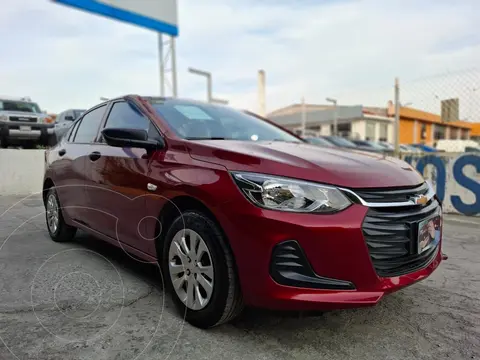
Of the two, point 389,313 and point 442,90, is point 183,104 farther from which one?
point 442,90

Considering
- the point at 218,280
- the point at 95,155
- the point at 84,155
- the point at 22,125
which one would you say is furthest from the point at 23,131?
the point at 218,280

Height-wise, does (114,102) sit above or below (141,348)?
above

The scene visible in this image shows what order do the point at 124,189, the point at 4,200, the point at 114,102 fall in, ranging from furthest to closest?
the point at 4,200 < the point at 114,102 < the point at 124,189

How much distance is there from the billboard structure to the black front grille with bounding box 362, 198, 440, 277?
48.5ft

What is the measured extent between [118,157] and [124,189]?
0.95 ft

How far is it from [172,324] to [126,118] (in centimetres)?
177

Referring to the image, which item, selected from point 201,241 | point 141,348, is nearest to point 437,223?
point 201,241

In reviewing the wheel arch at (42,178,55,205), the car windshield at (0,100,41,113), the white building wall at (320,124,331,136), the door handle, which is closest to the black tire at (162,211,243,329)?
A: the door handle

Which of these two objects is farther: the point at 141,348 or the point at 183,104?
the point at 183,104

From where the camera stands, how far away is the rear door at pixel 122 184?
3.00m

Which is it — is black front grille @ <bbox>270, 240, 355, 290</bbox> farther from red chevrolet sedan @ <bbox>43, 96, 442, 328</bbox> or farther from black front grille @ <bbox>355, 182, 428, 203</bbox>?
black front grille @ <bbox>355, 182, 428, 203</bbox>

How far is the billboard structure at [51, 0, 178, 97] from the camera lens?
15.4m

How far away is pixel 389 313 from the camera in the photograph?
9.33 ft

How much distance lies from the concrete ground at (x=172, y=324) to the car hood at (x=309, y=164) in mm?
838
